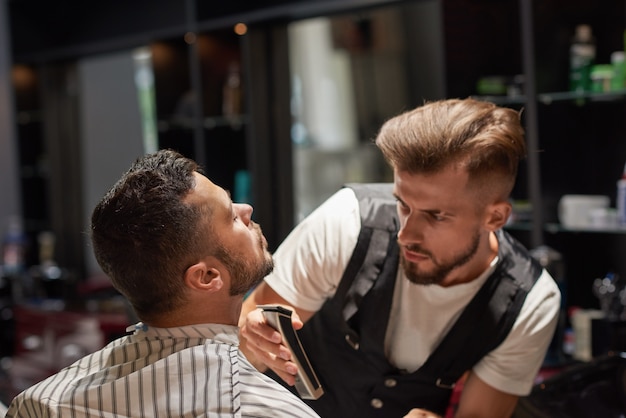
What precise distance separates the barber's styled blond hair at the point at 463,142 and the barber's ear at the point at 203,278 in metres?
0.57

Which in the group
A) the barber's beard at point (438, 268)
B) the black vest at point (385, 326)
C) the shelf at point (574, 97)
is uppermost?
the shelf at point (574, 97)

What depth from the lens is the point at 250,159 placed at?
12.6ft

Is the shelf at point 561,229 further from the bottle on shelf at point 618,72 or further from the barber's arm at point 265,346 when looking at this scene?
the barber's arm at point 265,346

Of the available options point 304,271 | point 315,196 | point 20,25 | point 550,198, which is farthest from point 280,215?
point 20,25

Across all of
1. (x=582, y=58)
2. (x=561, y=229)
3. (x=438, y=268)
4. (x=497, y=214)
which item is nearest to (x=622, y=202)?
(x=561, y=229)

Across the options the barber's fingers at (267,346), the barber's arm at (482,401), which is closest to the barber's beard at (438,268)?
the barber's arm at (482,401)

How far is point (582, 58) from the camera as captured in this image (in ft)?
9.38

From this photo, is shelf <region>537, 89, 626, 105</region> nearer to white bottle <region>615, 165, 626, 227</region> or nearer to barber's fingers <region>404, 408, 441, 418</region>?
white bottle <region>615, 165, 626, 227</region>

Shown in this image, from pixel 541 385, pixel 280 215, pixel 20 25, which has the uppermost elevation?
pixel 20 25

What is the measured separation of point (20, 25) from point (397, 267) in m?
4.11

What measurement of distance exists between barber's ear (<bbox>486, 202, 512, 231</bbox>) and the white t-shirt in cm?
10

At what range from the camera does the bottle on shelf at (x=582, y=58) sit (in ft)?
9.36

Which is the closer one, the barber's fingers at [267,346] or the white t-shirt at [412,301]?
the barber's fingers at [267,346]

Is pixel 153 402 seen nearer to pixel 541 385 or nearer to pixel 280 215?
pixel 541 385
